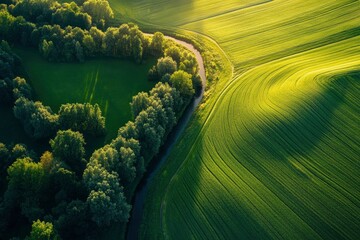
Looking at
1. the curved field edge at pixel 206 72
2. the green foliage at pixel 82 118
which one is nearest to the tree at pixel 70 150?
the green foliage at pixel 82 118

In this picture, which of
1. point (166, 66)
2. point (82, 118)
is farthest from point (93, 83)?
point (166, 66)

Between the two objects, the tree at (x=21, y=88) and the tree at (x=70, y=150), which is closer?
the tree at (x=70, y=150)

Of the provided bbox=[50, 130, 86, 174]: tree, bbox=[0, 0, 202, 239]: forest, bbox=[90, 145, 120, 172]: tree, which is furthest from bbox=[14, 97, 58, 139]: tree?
bbox=[90, 145, 120, 172]: tree

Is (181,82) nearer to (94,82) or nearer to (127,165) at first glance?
(94,82)

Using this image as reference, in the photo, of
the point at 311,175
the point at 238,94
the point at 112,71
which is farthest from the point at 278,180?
the point at 112,71

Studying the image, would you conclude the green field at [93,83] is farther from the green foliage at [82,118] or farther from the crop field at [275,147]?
the crop field at [275,147]
